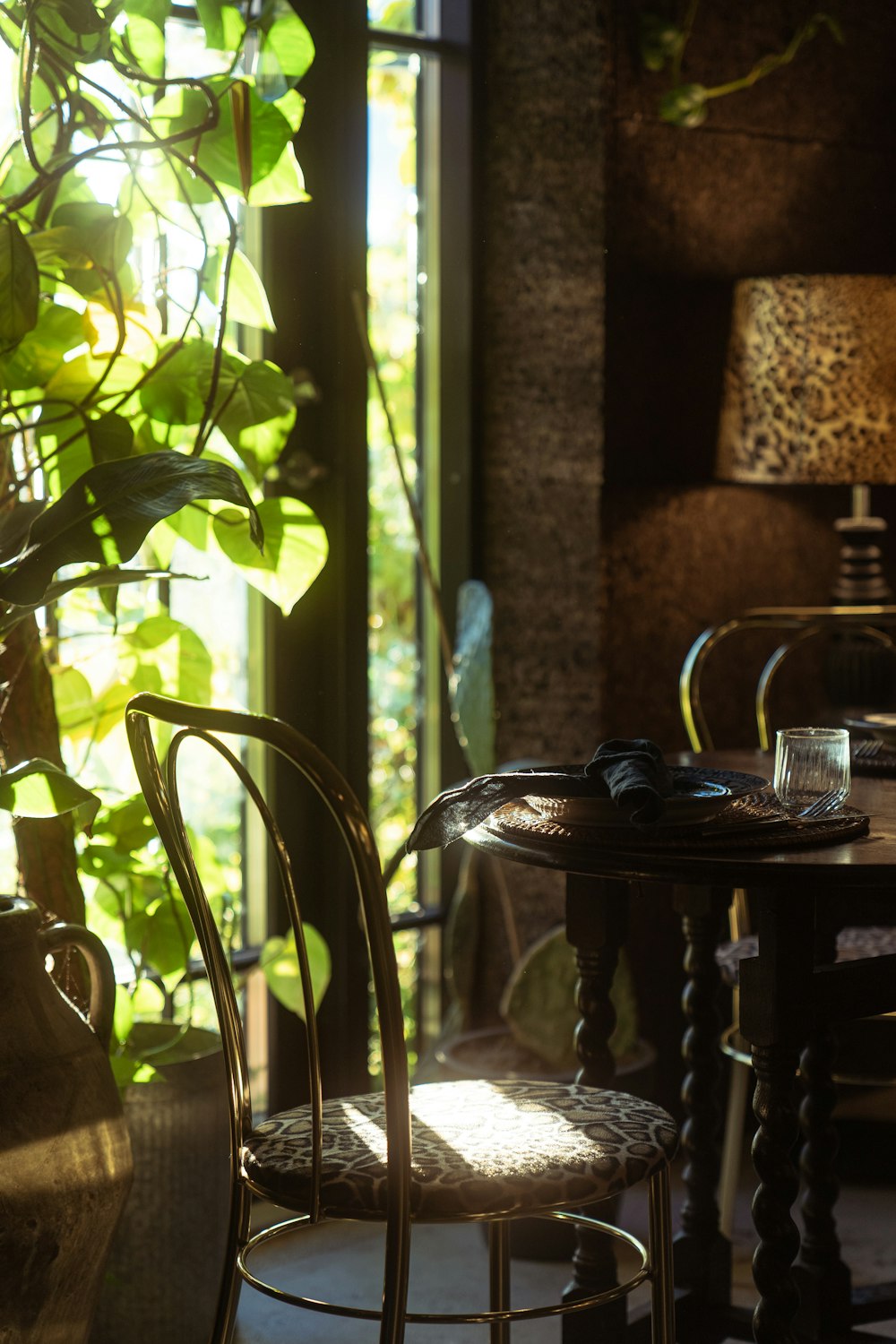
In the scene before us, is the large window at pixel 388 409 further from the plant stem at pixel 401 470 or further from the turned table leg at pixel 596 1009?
the turned table leg at pixel 596 1009

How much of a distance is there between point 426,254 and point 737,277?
58 cm

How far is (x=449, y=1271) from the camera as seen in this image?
2479 millimetres

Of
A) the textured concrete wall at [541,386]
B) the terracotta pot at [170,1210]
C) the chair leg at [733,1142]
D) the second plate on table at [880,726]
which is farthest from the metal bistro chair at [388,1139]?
the textured concrete wall at [541,386]

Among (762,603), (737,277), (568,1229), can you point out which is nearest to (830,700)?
(762,603)

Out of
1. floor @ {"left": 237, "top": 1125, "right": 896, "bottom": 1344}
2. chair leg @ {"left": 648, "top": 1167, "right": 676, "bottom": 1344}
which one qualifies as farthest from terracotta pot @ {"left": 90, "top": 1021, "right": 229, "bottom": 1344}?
chair leg @ {"left": 648, "top": 1167, "right": 676, "bottom": 1344}

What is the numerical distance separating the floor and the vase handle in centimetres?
80

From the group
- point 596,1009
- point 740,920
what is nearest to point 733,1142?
point 740,920

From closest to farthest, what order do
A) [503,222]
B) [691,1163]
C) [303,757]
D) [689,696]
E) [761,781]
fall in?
[303,757] < [761,781] < [691,1163] < [689,696] < [503,222]

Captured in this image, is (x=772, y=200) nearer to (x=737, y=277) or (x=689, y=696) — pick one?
(x=737, y=277)

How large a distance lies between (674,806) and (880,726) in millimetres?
622

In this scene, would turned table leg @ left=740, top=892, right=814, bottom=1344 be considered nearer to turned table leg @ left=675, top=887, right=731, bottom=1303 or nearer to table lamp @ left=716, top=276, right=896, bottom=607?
turned table leg @ left=675, top=887, right=731, bottom=1303

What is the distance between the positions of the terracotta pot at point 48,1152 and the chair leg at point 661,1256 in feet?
1.77

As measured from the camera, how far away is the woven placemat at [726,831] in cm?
156

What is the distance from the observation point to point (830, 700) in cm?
281
